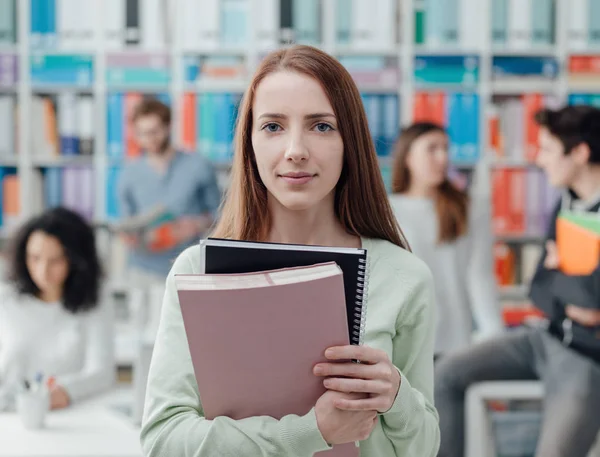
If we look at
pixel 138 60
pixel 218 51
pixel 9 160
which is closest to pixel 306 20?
pixel 218 51

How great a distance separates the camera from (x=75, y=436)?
6.38ft

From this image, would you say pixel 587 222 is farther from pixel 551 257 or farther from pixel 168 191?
pixel 168 191

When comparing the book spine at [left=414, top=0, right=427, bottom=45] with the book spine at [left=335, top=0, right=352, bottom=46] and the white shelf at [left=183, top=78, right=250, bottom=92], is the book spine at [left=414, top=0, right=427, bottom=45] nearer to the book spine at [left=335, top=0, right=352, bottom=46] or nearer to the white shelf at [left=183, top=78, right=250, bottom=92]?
the book spine at [left=335, top=0, right=352, bottom=46]

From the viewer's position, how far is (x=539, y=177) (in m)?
A: 4.12

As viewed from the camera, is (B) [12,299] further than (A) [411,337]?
Yes

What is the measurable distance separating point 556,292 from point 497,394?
18.5 inches

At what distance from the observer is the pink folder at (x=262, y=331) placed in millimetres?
948

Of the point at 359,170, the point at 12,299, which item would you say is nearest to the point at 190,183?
the point at 12,299

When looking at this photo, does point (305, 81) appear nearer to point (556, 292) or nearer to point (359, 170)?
point (359, 170)

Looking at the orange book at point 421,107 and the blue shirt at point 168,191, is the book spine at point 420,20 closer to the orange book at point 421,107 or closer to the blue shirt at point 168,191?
the orange book at point 421,107

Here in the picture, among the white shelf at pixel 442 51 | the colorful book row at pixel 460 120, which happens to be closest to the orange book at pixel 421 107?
the colorful book row at pixel 460 120

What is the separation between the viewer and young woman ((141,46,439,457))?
1.00m

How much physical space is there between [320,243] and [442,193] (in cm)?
199

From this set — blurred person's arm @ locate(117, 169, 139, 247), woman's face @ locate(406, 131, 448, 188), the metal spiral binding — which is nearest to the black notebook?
the metal spiral binding
